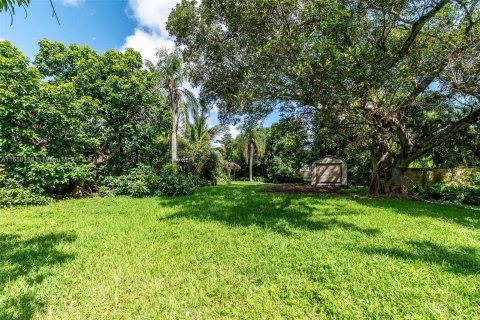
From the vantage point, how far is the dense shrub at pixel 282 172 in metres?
27.7

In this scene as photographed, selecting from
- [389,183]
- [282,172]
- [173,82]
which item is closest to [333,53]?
[389,183]

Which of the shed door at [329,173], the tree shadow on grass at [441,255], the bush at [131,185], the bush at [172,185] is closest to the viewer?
the tree shadow on grass at [441,255]

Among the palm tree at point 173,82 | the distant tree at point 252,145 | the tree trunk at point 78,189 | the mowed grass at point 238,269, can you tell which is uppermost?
the palm tree at point 173,82

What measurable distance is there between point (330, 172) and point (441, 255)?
52.3 feet

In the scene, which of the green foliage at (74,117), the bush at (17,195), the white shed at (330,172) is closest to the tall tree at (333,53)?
the green foliage at (74,117)

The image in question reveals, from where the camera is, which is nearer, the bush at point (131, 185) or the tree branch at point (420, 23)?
the tree branch at point (420, 23)

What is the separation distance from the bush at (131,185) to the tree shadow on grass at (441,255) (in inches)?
361

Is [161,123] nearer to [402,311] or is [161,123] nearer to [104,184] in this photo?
[104,184]

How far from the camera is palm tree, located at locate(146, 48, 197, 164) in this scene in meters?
14.2

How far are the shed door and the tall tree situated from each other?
32.8 ft

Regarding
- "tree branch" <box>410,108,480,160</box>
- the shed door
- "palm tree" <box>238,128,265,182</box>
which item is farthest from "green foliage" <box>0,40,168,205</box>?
"palm tree" <box>238,128,265,182</box>

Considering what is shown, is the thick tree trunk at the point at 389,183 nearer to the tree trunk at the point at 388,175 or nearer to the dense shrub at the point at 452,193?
the tree trunk at the point at 388,175

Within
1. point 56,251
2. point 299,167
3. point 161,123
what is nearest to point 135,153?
point 161,123

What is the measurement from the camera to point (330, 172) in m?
18.5
